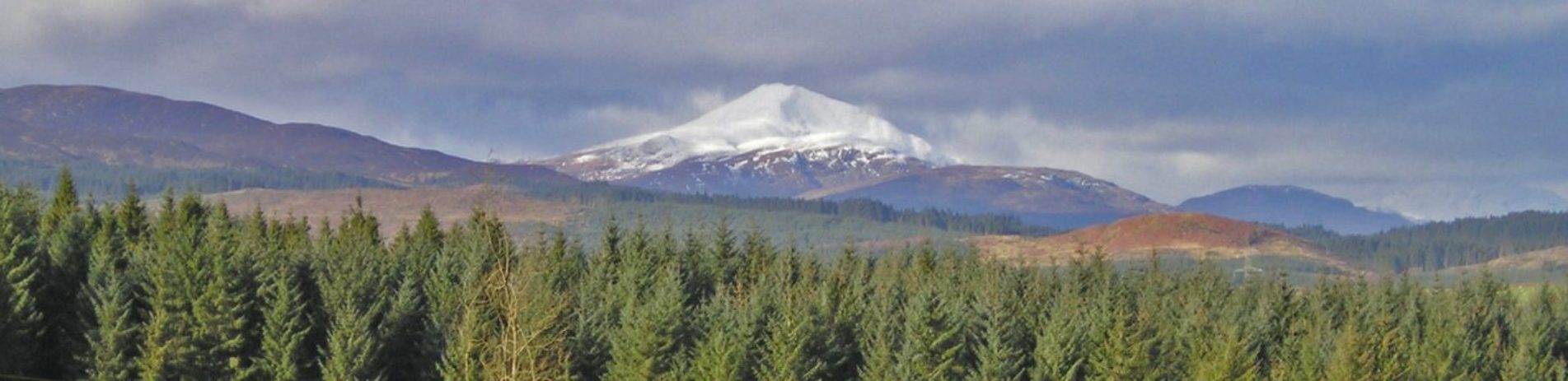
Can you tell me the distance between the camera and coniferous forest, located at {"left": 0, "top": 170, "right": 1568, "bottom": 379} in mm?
62062

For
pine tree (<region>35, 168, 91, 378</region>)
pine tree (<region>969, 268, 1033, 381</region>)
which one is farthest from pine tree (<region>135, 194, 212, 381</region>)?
pine tree (<region>969, 268, 1033, 381</region>)

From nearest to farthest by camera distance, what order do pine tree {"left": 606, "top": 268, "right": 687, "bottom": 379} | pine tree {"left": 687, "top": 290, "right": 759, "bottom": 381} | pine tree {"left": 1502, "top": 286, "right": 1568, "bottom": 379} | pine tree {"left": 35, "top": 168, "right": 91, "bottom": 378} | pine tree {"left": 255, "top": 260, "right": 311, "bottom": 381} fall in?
1. pine tree {"left": 255, "top": 260, "right": 311, "bottom": 381}
2. pine tree {"left": 687, "top": 290, "right": 759, "bottom": 381}
3. pine tree {"left": 606, "top": 268, "right": 687, "bottom": 379}
4. pine tree {"left": 35, "top": 168, "right": 91, "bottom": 378}
5. pine tree {"left": 1502, "top": 286, "right": 1568, "bottom": 379}

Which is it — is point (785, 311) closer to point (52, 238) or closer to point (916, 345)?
point (916, 345)

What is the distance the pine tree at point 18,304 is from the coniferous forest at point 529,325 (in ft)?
0.37

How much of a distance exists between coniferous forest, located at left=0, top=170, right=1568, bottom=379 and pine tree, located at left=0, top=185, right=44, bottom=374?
0.11 m

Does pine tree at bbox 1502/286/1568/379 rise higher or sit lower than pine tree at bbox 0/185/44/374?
lower

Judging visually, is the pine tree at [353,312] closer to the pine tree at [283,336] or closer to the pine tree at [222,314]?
the pine tree at [283,336]

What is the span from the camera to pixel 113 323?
6244 cm

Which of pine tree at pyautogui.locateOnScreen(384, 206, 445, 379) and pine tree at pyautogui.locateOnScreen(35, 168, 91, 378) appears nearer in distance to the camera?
pine tree at pyautogui.locateOnScreen(35, 168, 91, 378)

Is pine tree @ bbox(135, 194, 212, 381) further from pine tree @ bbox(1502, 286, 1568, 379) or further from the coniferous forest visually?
pine tree @ bbox(1502, 286, 1568, 379)

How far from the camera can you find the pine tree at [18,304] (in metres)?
61.2

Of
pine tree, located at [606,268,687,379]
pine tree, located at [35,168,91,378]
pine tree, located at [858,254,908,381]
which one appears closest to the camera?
pine tree, located at [606,268,687,379]

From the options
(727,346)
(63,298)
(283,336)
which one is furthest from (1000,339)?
(63,298)

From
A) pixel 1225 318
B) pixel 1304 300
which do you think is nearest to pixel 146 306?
pixel 1225 318
